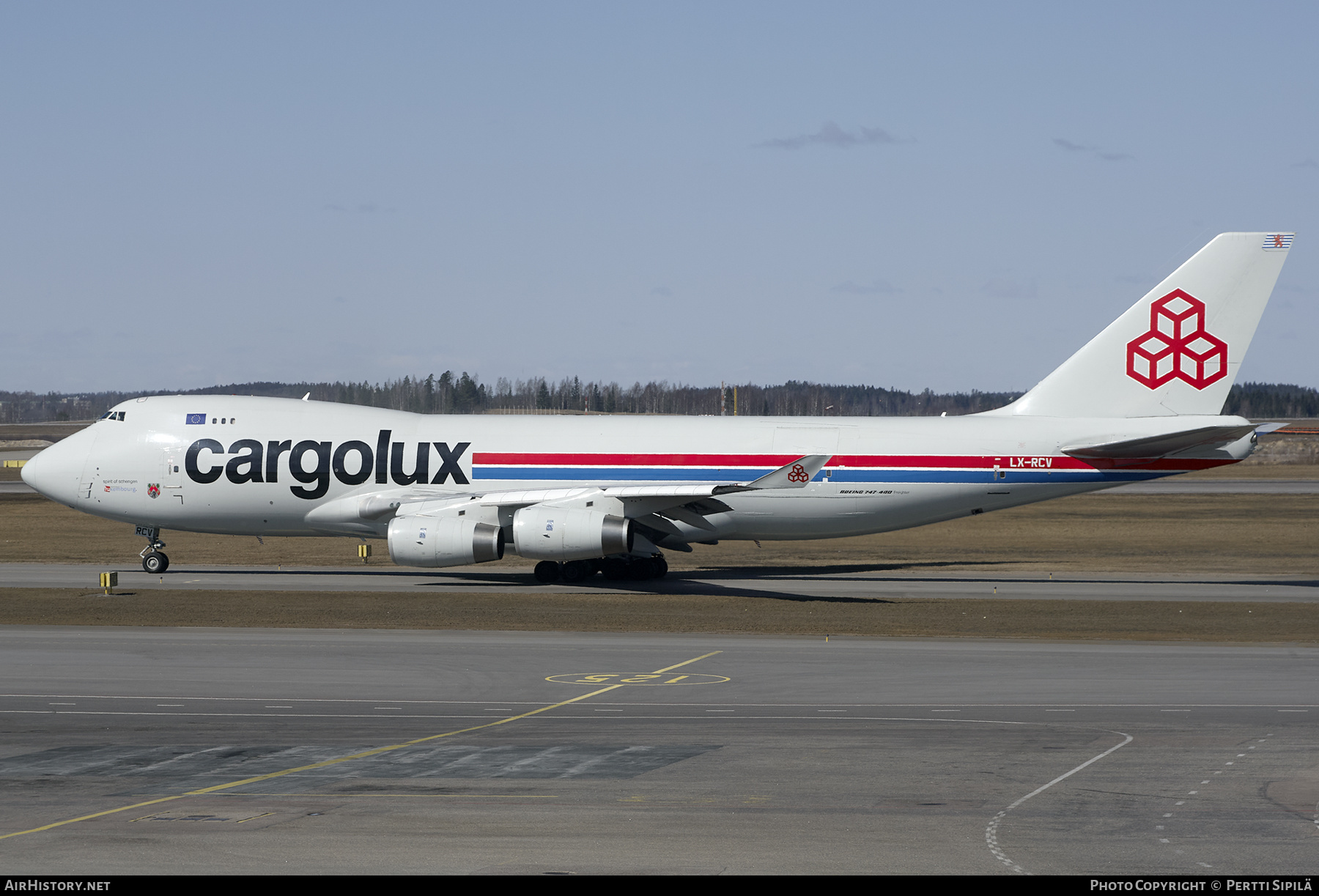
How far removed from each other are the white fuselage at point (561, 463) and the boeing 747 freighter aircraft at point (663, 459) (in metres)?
0.06

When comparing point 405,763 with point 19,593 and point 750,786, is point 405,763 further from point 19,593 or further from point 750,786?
point 19,593

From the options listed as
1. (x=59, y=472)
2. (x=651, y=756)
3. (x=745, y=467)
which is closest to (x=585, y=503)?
(x=745, y=467)

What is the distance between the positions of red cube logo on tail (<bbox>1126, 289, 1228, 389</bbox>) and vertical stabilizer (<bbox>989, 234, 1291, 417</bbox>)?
0.02 metres

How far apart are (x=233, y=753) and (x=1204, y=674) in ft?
62.9

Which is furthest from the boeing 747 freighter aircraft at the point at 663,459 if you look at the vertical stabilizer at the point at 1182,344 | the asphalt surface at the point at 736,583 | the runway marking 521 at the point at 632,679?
the runway marking 521 at the point at 632,679

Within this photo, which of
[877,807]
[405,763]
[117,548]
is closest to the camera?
[877,807]

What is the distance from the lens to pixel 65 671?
26.8 m

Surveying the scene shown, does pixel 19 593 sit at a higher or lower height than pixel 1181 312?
lower

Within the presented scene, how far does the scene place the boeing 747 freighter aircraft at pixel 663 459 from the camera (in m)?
41.9

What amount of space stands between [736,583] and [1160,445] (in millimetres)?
14270

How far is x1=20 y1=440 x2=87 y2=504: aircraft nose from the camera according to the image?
45688 mm

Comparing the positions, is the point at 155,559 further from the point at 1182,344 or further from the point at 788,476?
the point at 1182,344

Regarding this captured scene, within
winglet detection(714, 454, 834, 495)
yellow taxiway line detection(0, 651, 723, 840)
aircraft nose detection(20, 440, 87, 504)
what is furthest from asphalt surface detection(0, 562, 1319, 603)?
yellow taxiway line detection(0, 651, 723, 840)

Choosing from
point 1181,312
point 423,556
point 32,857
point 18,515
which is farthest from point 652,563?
point 18,515
